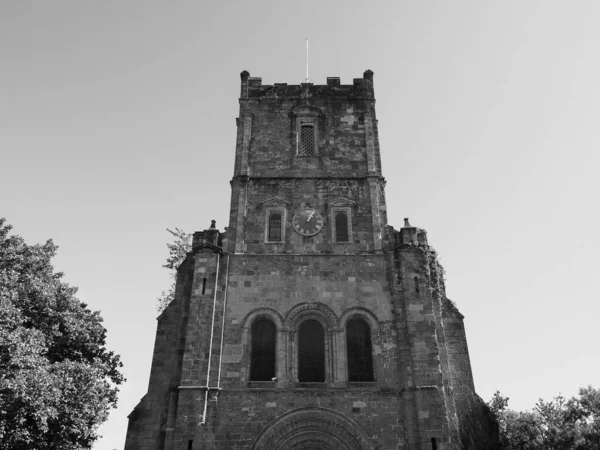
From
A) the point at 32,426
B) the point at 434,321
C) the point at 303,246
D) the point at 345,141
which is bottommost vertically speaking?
the point at 32,426

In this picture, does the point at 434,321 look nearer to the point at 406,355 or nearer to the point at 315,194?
the point at 406,355

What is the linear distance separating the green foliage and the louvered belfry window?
46.0 ft

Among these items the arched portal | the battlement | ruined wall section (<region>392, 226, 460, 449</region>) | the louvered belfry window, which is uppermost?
the battlement

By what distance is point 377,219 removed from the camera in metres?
23.8

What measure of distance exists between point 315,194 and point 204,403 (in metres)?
10.6

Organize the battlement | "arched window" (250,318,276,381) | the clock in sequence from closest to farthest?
1. "arched window" (250,318,276,381)
2. the clock
3. the battlement

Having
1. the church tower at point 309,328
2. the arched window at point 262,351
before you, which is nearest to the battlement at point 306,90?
the church tower at point 309,328

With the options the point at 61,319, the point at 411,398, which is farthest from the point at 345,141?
the point at 61,319

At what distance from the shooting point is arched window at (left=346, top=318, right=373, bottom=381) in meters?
20.5

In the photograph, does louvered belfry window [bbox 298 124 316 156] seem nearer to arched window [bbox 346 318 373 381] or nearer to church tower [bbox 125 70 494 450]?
church tower [bbox 125 70 494 450]

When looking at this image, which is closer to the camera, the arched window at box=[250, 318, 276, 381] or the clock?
the arched window at box=[250, 318, 276, 381]

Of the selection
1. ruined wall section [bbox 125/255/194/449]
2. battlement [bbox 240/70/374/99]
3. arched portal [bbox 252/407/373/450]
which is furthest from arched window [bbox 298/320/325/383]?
battlement [bbox 240/70/374/99]

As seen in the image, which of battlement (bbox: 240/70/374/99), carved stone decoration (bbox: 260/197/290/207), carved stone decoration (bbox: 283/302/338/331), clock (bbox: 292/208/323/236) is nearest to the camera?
carved stone decoration (bbox: 283/302/338/331)

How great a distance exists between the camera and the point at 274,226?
23875 mm
